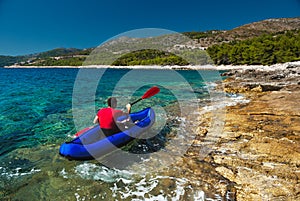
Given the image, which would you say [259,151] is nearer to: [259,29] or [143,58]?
[143,58]

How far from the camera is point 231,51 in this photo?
51.6 metres

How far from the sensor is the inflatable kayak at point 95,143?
5340 millimetres

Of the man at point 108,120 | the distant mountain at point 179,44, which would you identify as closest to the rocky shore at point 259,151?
the man at point 108,120

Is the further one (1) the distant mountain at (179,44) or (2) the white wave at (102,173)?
(1) the distant mountain at (179,44)

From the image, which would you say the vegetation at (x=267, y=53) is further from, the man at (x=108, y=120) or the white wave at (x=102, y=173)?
the white wave at (x=102, y=173)

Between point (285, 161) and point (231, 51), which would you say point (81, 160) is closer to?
point (285, 161)

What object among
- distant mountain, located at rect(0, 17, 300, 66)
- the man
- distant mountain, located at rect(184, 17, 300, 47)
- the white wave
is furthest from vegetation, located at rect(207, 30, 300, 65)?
distant mountain, located at rect(184, 17, 300, 47)

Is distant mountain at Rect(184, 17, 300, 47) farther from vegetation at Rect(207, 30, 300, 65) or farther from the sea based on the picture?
the sea

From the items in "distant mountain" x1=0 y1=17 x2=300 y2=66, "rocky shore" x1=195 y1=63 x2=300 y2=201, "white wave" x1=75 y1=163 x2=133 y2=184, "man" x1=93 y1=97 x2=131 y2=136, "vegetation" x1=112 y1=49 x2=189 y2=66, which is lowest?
"white wave" x1=75 y1=163 x2=133 y2=184

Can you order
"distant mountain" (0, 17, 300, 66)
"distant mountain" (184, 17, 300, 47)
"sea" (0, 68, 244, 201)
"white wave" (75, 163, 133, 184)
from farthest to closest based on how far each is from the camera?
"distant mountain" (184, 17, 300, 47) < "distant mountain" (0, 17, 300, 66) < "white wave" (75, 163, 133, 184) < "sea" (0, 68, 244, 201)

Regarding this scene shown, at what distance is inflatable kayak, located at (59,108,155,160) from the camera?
17.5ft

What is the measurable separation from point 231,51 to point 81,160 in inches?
2109

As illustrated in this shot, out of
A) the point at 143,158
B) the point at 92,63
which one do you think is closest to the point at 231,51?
the point at 143,158

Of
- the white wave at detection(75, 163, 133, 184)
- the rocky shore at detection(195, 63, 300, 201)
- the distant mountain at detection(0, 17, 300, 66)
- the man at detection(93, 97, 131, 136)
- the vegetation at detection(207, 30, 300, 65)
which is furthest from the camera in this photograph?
the distant mountain at detection(0, 17, 300, 66)
